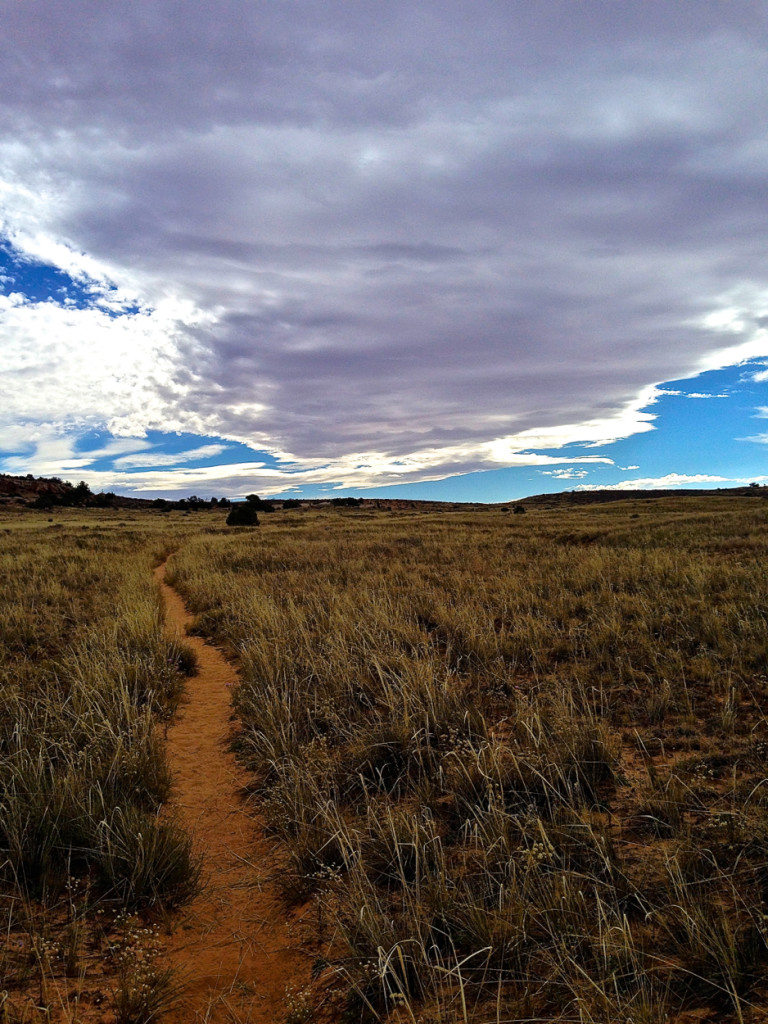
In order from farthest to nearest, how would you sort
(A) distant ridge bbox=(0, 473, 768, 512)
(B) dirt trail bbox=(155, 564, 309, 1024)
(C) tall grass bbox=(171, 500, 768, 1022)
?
(A) distant ridge bbox=(0, 473, 768, 512), (B) dirt trail bbox=(155, 564, 309, 1024), (C) tall grass bbox=(171, 500, 768, 1022)

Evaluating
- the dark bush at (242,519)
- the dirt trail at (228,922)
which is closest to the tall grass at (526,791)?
the dirt trail at (228,922)

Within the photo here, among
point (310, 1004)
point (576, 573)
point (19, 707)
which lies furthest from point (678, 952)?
point (576, 573)

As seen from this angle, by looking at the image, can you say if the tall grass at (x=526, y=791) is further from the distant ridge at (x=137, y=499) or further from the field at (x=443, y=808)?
the distant ridge at (x=137, y=499)

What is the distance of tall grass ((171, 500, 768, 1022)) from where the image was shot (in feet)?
7.97

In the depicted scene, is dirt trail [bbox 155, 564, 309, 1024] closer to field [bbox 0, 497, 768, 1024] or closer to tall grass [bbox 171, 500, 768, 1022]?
field [bbox 0, 497, 768, 1024]

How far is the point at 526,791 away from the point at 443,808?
2.58 feet

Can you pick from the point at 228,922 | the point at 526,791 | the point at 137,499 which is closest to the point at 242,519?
the point at 228,922

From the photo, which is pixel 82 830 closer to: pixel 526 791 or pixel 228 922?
pixel 228 922

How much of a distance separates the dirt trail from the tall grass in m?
0.23

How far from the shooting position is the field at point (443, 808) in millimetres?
2473

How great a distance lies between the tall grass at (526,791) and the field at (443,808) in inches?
1.0

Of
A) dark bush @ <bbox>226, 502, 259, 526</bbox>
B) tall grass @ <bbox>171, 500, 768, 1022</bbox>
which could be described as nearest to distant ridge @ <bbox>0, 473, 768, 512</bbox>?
dark bush @ <bbox>226, 502, 259, 526</bbox>

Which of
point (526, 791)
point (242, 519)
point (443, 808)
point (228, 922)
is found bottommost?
point (228, 922)

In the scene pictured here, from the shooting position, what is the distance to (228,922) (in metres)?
3.26
